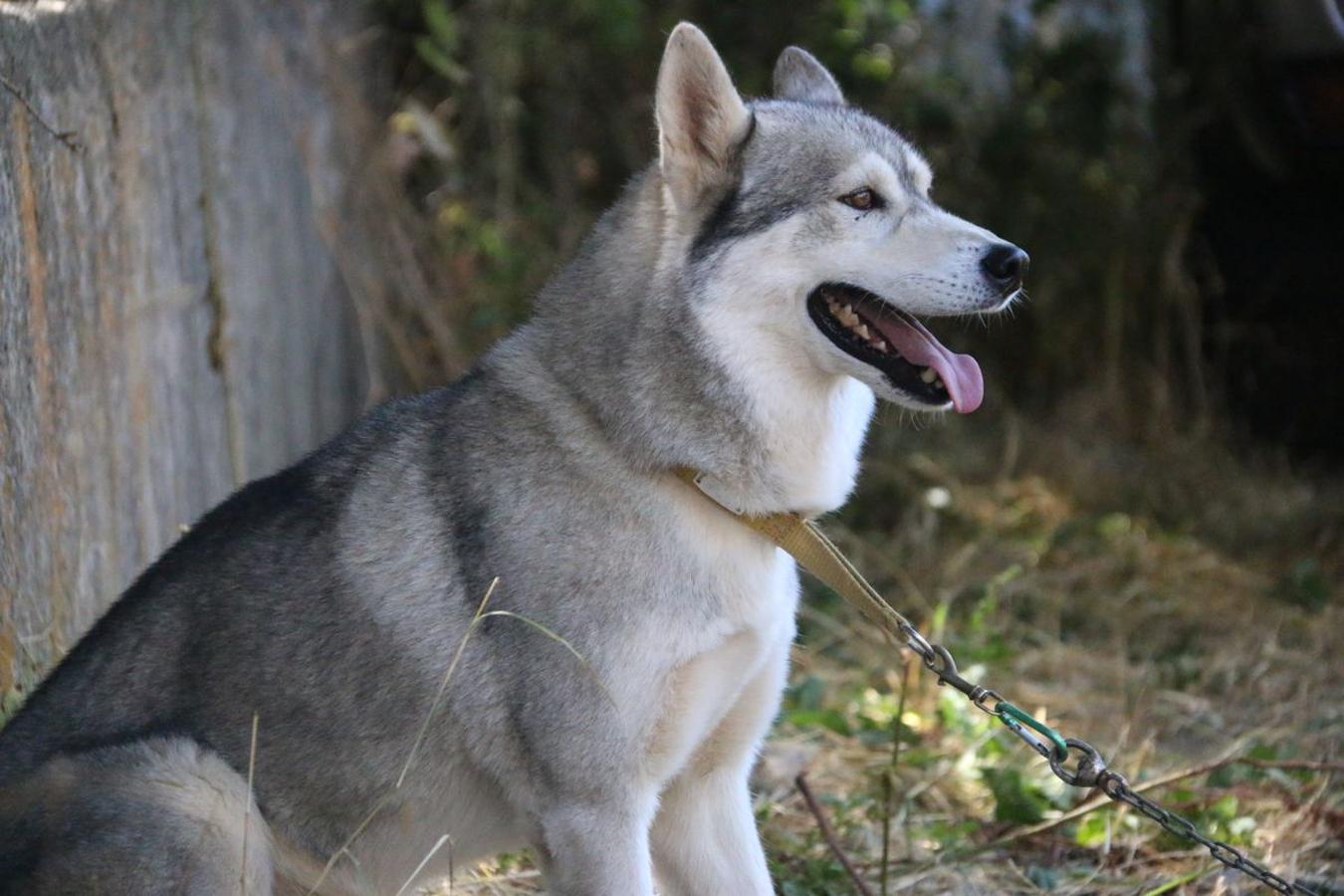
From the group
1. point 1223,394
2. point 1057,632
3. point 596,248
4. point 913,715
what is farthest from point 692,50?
point 1223,394

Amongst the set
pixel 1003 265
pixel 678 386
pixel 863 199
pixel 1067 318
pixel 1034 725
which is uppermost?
pixel 863 199

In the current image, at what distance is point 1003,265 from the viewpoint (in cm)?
294

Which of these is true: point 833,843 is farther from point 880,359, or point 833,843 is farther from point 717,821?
point 880,359

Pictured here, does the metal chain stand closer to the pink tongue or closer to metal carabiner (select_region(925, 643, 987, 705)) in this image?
metal carabiner (select_region(925, 643, 987, 705))

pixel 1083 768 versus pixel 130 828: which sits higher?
pixel 130 828

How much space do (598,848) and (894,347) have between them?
1085 millimetres

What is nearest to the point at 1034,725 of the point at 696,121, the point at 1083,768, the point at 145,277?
the point at 1083,768

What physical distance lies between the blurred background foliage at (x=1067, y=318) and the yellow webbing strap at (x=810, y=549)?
134 centimetres

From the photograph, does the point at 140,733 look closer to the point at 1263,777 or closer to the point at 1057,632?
the point at 1263,777

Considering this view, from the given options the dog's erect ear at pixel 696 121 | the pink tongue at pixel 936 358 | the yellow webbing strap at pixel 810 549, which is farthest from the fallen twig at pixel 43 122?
the pink tongue at pixel 936 358

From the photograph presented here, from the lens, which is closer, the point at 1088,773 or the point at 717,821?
the point at 1088,773

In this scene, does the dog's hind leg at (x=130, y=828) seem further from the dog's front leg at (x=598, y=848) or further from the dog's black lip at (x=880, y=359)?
the dog's black lip at (x=880, y=359)

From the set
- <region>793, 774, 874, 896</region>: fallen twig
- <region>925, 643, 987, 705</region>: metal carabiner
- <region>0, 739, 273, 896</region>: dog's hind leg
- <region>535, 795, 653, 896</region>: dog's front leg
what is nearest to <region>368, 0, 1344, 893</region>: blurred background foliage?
<region>793, 774, 874, 896</region>: fallen twig

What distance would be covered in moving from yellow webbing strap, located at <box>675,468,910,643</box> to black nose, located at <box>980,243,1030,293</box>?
1.93 feet
